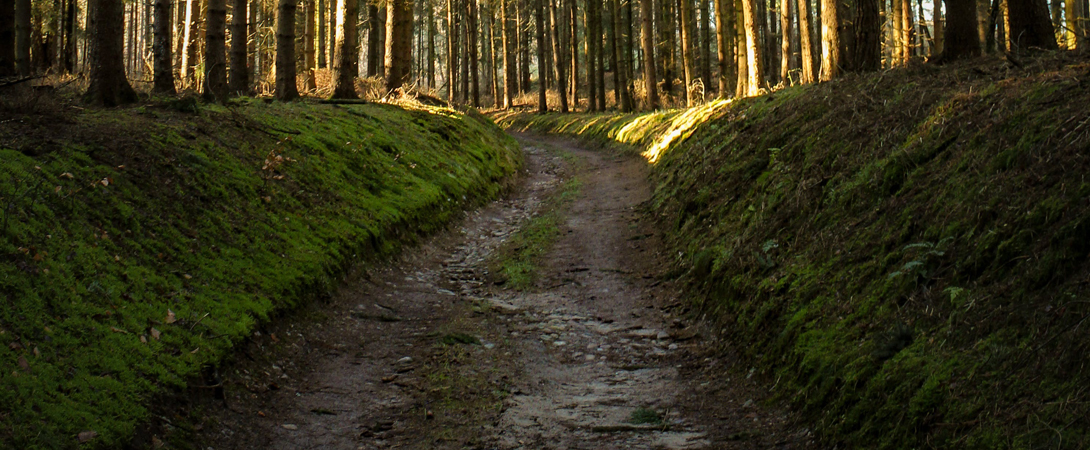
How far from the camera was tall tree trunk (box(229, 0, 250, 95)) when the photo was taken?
1247 centimetres

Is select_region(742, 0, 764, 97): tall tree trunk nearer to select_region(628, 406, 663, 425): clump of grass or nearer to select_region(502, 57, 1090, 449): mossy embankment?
select_region(502, 57, 1090, 449): mossy embankment

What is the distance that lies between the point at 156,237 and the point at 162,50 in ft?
21.8

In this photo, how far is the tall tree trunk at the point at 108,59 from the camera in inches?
347

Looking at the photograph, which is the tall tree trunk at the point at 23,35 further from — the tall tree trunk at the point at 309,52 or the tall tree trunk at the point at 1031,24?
the tall tree trunk at the point at 1031,24

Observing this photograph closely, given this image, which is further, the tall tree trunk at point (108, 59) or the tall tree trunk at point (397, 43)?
the tall tree trunk at point (397, 43)

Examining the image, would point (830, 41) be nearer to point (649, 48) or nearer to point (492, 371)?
point (492, 371)

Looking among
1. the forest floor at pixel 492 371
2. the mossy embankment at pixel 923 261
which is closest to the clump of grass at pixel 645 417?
the forest floor at pixel 492 371

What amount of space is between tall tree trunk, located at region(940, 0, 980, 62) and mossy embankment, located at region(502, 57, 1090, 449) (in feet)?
2.52

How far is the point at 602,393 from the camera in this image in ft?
17.9

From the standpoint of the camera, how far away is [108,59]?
9102 millimetres

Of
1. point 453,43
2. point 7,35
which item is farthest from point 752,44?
point 453,43

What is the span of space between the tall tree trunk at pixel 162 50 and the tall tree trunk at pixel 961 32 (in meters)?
10.7

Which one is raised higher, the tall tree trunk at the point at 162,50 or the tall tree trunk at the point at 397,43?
the tall tree trunk at the point at 397,43

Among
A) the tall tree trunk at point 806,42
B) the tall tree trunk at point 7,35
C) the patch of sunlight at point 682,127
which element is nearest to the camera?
the tall tree trunk at point 7,35
